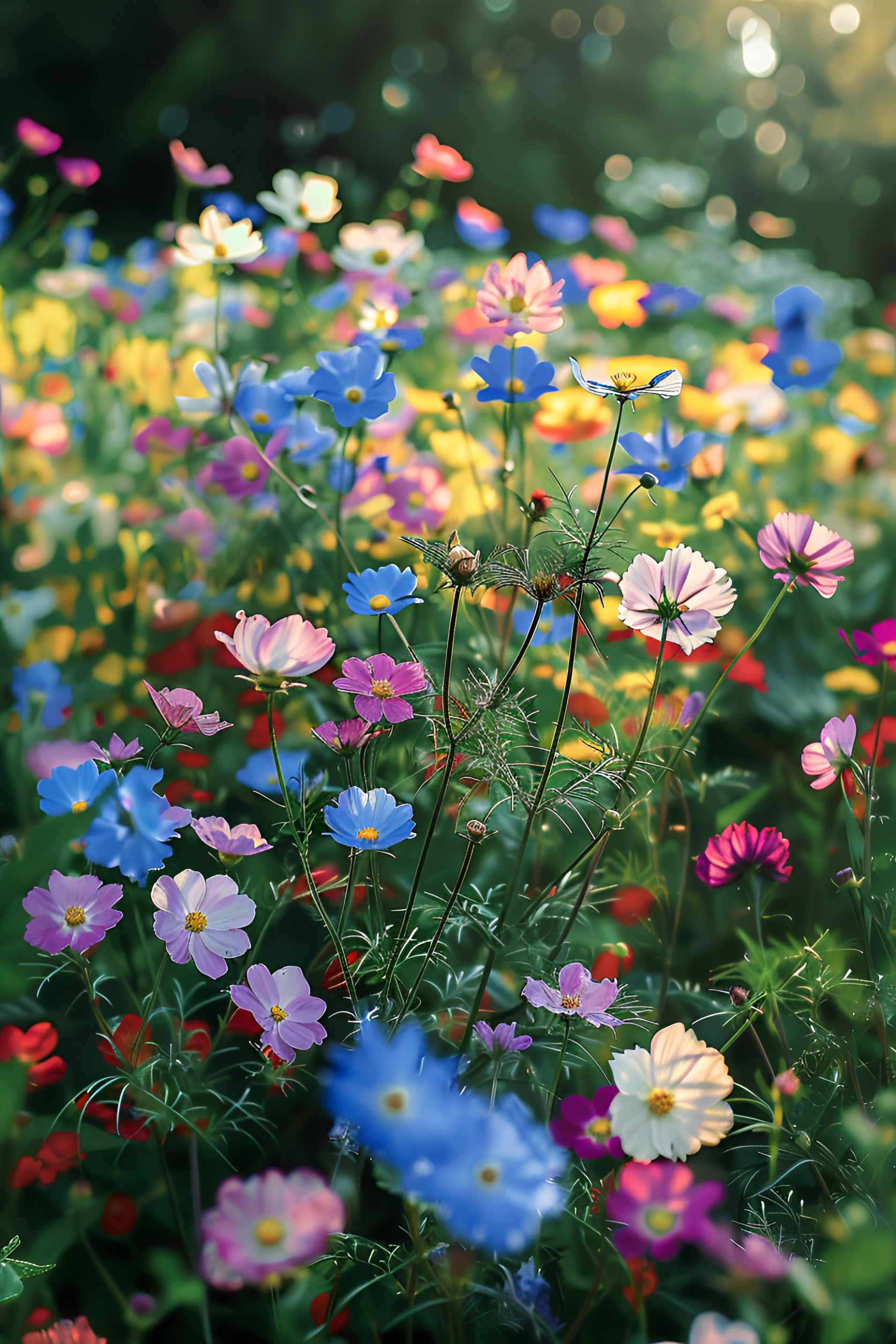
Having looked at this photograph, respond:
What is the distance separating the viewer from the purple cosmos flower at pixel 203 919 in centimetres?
44

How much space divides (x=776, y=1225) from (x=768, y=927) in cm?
23

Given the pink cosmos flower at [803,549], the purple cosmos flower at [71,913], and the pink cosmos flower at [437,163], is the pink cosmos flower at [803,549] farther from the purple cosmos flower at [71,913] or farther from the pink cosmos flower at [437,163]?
the pink cosmos flower at [437,163]

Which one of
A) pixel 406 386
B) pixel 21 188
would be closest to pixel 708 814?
pixel 406 386

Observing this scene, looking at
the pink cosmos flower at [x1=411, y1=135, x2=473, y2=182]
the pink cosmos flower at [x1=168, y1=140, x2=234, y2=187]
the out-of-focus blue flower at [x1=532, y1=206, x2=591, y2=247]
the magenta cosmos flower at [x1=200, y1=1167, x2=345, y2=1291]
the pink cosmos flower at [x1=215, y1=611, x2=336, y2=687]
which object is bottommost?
the out-of-focus blue flower at [x1=532, y1=206, x2=591, y2=247]

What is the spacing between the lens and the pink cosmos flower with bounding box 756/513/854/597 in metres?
0.50

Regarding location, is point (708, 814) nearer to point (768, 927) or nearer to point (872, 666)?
point (768, 927)

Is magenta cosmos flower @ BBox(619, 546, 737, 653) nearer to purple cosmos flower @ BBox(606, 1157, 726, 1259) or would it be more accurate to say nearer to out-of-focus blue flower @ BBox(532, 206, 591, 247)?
purple cosmos flower @ BBox(606, 1157, 726, 1259)

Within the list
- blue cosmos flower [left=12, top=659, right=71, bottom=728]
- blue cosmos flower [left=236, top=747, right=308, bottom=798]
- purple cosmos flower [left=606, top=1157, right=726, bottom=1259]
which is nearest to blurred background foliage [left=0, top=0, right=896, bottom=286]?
blue cosmos flower [left=12, top=659, right=71, bottom=728]

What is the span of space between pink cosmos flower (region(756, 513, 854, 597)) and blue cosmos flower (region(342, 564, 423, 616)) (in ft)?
0.63

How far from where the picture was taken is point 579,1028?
0.56 meters

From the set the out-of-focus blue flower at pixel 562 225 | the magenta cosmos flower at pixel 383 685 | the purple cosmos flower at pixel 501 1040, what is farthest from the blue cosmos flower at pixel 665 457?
the out-of-focus blue flower at pixel 562 225

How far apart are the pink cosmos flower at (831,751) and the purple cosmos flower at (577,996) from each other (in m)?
0.18

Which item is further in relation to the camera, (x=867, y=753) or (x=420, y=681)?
(x=867, y=753)

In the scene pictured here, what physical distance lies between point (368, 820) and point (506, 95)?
3.70m
